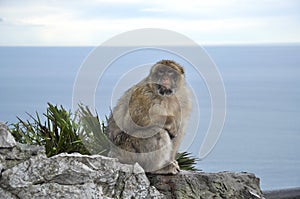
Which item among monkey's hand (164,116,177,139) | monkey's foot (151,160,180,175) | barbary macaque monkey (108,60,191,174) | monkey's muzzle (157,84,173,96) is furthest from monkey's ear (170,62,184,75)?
monkey's foot (151,160,180,175)

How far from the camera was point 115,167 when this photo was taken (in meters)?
4.73

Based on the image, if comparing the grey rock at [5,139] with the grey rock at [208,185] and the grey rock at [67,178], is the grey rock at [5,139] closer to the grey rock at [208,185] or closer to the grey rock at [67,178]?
the grey rock at [67,178]

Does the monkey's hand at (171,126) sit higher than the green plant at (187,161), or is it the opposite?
the monkey's hand at (171,126)

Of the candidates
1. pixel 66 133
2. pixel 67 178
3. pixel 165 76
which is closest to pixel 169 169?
pixel 165 76

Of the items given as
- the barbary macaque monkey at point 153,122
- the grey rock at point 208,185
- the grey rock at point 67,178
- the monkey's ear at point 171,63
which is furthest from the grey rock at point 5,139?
the monkey's ear at point 171,63

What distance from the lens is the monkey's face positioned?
4.84m

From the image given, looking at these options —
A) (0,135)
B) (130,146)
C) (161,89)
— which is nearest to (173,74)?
(161,89)

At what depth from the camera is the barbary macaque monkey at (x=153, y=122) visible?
190 inches

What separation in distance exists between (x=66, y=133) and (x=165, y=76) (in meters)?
1.46

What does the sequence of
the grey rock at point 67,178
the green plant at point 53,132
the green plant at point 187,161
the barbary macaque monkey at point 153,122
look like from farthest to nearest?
the green plant at point 187,161
the green plant at point 53,132
the barbary macaque monkey at point 153,122
the grey rock at point 67,178

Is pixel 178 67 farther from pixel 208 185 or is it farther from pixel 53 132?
pixel 53 132

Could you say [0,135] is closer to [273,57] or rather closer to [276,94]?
[276,94]

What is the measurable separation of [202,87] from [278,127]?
41.1 ft

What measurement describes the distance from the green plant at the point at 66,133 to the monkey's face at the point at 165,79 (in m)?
1.01
